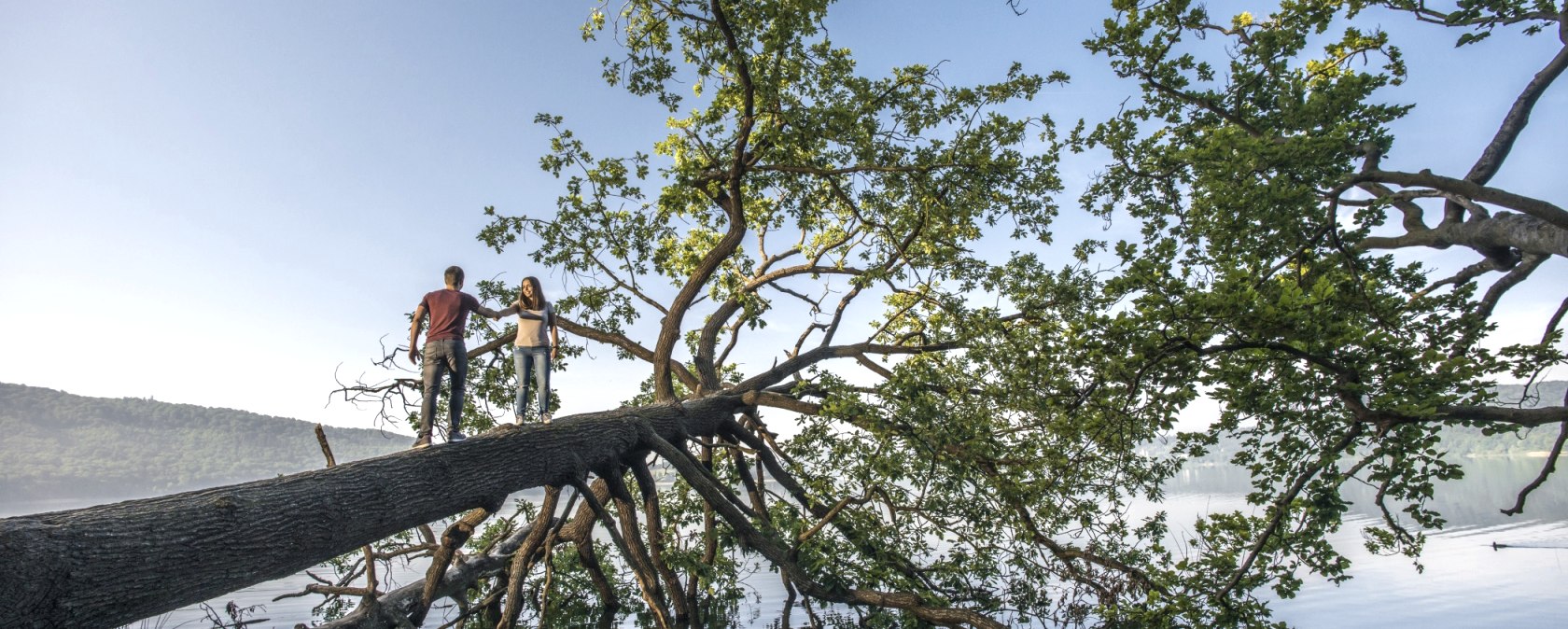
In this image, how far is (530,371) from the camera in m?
7.32

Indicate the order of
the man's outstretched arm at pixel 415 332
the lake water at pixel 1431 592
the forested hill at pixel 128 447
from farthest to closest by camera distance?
the forested hill at pixel 128 447 < the lake water at pixel 1431 592 < the man's outstretched arm at pixel 415 332

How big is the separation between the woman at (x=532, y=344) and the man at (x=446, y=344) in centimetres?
54

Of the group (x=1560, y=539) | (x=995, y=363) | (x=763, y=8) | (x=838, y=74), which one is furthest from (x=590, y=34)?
(x=1560, y=539)

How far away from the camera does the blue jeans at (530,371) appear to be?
7.16 meters

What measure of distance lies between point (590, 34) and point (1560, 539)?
2627cm

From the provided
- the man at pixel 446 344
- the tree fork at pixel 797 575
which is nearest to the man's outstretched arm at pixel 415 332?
the man at pixel 446 344

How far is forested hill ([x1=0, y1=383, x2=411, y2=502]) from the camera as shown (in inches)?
2844

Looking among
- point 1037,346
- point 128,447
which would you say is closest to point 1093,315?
point 1037,346

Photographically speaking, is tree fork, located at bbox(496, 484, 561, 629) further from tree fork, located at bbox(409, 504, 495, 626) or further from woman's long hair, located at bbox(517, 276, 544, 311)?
woman's long hair, located at bbox(517, 276, 544, 311)

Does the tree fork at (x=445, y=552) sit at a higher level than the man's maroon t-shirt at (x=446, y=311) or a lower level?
lower

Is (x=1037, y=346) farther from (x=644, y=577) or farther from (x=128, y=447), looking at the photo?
(x=128, y=447)

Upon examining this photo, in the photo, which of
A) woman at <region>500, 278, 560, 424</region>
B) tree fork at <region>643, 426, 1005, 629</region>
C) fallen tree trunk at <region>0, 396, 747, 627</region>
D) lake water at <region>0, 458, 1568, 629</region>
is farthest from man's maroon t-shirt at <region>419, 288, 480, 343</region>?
lake water at <region>0, 458, 1568, 629</region>

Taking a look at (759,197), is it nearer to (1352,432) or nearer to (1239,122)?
(1239,122)

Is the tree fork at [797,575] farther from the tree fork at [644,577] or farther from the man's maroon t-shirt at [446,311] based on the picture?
the man's maroon t-shirt at [446,311]
